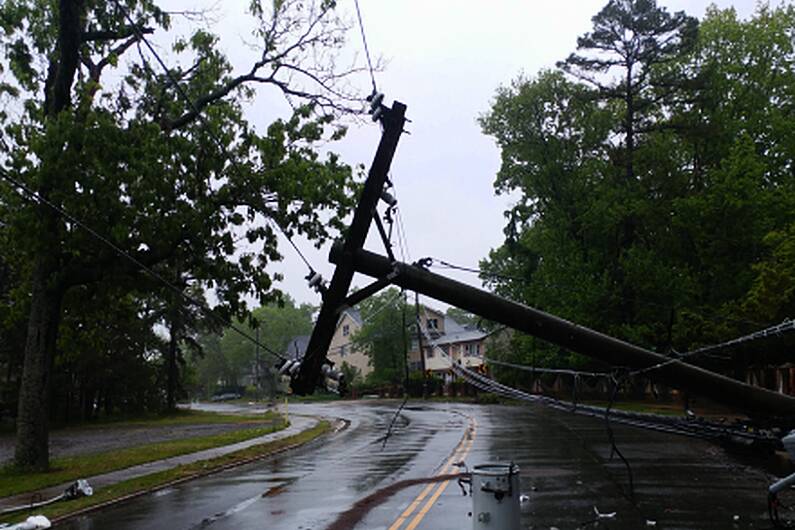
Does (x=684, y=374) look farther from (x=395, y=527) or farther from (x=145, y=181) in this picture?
(x=145, y=181)

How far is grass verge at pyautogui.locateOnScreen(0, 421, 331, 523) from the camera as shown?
12.4 meters

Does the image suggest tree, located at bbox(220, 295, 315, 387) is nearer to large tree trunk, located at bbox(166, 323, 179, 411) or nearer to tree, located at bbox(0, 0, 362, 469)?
large tree trunk, located at bbox(166, 323, 179, 411)

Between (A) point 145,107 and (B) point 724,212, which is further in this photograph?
(B) point 724,212

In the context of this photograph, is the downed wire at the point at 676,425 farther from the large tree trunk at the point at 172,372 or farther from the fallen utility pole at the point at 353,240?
the large tree trunk at the point at 172,372

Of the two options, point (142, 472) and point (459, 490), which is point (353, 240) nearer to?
point (459, 490)

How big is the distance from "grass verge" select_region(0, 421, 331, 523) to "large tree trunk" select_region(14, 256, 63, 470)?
128 inches

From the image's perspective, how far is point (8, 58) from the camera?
18031 millimetres

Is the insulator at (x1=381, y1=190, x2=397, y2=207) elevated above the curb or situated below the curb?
above

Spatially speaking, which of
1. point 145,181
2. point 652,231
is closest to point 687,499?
point 145,181

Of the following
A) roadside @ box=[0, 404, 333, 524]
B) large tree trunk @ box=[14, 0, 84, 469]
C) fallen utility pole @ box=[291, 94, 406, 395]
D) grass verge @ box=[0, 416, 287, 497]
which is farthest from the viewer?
large tree trunk @ box=[14, 0, 84, 469]

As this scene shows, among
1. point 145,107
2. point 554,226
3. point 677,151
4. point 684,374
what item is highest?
point 677,151

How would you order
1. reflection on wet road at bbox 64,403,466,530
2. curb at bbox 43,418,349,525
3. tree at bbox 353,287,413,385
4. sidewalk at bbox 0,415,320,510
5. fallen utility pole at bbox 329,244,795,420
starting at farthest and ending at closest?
tree at bbox 353,287,413,385
sidewalk at bbox 0,415,320,510
curb at bbox 43,418,349,525
reflection on wet road at bbox 64,403,466,530
fallen utility pole at bbox 329,244,795,420

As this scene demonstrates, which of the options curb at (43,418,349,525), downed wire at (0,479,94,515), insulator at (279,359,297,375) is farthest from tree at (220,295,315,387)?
insulator at (279,359,297,375)

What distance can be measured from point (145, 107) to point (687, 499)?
49.1 feet
